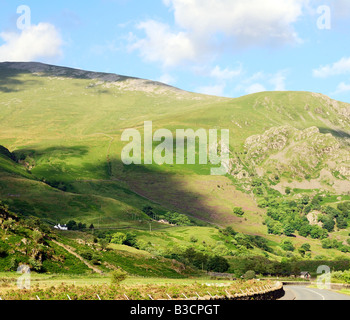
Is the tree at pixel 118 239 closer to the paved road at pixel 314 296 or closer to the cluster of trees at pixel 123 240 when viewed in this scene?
the cluster of trees at pixel 123 240

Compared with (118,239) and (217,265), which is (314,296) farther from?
(118,239)

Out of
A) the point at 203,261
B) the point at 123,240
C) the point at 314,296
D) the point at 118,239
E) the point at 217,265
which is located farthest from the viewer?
the point at 123,240

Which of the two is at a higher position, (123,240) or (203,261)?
(123,240)

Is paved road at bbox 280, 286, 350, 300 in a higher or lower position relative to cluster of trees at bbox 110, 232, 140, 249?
higher

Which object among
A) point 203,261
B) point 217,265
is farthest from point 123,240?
point 217,265

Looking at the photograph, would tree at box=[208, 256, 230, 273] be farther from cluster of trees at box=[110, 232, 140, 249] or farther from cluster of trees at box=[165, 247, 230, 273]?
cluster of trees at box=[110, 232, 140, 249]

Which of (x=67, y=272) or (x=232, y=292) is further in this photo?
(x=67, y=272)

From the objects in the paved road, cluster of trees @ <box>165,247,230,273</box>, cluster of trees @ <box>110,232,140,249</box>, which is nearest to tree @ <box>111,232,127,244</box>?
cluster of trees @ <box>110,232,140,249</box>

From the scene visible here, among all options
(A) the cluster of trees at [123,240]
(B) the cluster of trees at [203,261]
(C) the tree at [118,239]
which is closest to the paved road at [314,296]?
(B) the cluster of trees at [203,261]
